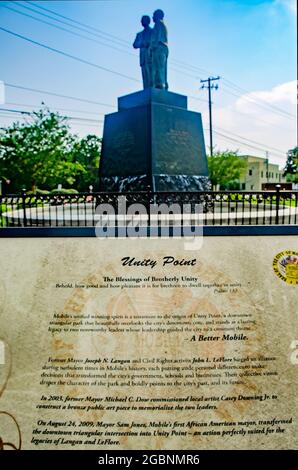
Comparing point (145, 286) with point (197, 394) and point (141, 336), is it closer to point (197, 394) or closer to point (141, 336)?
point (141, 336)

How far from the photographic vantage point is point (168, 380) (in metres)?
2.47

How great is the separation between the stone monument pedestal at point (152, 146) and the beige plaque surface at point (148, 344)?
7.18 meters

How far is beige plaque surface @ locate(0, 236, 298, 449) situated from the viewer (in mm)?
2348

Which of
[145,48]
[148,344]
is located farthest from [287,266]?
[145,48]

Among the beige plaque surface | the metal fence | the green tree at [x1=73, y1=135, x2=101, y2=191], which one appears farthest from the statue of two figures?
the green tree at [x1=73, y1=135, x2=101, y2=191]

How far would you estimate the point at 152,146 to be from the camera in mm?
10062

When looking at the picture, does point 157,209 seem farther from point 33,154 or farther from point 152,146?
point 33,154

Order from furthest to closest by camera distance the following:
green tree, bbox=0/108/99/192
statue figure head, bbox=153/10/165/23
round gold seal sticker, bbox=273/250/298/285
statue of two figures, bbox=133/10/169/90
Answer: green tree, bbox=0/108/99/192
statue of two figures, bbox=133/10/169/90
statue figure head, bbox=153/10/165/23
round gold seal sticker, bbox=273/250/298/285

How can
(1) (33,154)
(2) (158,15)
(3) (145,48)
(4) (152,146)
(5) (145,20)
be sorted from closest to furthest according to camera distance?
(4) (152,146) < (2) (158,15) < (5) (145,20) < (3) (145,48) < (1) (33,154)

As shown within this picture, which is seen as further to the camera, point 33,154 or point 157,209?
point 33,154

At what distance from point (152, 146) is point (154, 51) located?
321 cm

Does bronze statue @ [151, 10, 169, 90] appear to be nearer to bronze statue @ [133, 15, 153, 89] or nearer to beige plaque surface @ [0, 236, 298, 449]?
bronze statue @ [133, 15, 153, 89]
